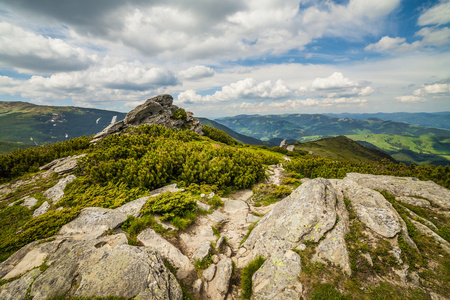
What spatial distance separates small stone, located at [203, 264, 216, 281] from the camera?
254 inches

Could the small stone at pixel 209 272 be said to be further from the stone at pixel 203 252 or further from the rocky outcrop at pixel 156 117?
the rocky outcrop at pixel 156 117

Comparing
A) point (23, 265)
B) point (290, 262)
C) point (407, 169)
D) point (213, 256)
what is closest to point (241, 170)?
point (213, 256)

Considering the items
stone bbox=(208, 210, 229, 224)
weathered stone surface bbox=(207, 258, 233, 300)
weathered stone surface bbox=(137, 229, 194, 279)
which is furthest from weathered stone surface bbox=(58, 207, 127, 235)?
weathered stone surface bbox=(207, 258, 233, 300)

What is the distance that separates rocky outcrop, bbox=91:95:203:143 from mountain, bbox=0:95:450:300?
22689mm

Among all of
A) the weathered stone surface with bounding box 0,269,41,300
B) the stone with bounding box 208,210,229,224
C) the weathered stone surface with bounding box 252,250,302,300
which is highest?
the weathered stone surface with bounding box 0,269,41,300

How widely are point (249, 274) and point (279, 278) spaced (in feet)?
3.89

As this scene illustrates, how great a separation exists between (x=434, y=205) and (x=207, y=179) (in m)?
12.5

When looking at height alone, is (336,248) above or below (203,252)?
above

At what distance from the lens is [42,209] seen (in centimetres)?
1025

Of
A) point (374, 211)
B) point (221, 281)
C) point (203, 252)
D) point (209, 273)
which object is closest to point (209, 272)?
point (209, 273)

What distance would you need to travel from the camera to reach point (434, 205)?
8.32 meters

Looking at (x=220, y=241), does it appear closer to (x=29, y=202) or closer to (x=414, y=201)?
(x=414, y=201)

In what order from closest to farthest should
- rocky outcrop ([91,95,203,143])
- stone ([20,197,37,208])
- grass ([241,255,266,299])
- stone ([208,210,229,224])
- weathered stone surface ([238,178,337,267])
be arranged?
1. grass ([241,255,266,299])
2. weathered stone surface ([238,178,337,267])
3. stone ([208,210,229,224])
4. stone ([20,197,37,208])
5. rocky outcrop ([91,95,203,143])

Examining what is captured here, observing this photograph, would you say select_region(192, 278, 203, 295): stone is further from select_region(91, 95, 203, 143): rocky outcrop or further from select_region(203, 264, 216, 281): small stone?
select_region(91, 95, 203, 143): rocky outcrop
